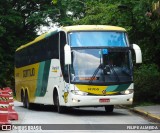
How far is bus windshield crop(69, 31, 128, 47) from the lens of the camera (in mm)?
20211

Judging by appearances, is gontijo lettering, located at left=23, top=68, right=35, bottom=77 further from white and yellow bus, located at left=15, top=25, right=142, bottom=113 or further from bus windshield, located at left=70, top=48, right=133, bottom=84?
bus windshield, located at left=70, top=48, right=133, bottom=84

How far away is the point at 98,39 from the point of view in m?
20.5

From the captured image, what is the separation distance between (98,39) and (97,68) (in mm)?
1361

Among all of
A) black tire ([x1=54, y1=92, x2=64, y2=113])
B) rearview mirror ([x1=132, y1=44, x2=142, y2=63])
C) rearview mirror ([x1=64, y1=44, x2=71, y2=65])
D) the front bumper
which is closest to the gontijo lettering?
black tire ([x1=54, y1=92, x2=64, y2=113])

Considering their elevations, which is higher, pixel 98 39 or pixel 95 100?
pixel 98 39

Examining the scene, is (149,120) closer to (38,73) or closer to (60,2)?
(38,73)

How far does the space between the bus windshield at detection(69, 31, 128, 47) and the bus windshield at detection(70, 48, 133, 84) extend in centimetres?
35

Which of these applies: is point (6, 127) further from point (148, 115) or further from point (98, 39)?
point (98, 39)

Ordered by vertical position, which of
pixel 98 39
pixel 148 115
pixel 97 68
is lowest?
pixel 148 115

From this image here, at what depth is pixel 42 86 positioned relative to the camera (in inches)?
962

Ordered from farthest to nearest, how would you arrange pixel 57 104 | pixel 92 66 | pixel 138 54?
1. pixel 57 104
2. pixel 138 54
3. pixel 92 66

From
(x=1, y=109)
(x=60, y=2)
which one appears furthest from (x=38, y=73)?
(x=60, y=2)

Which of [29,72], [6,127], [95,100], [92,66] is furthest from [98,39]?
[29,72]

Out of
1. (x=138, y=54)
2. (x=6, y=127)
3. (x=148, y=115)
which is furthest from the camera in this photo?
(x=138, y=54)
